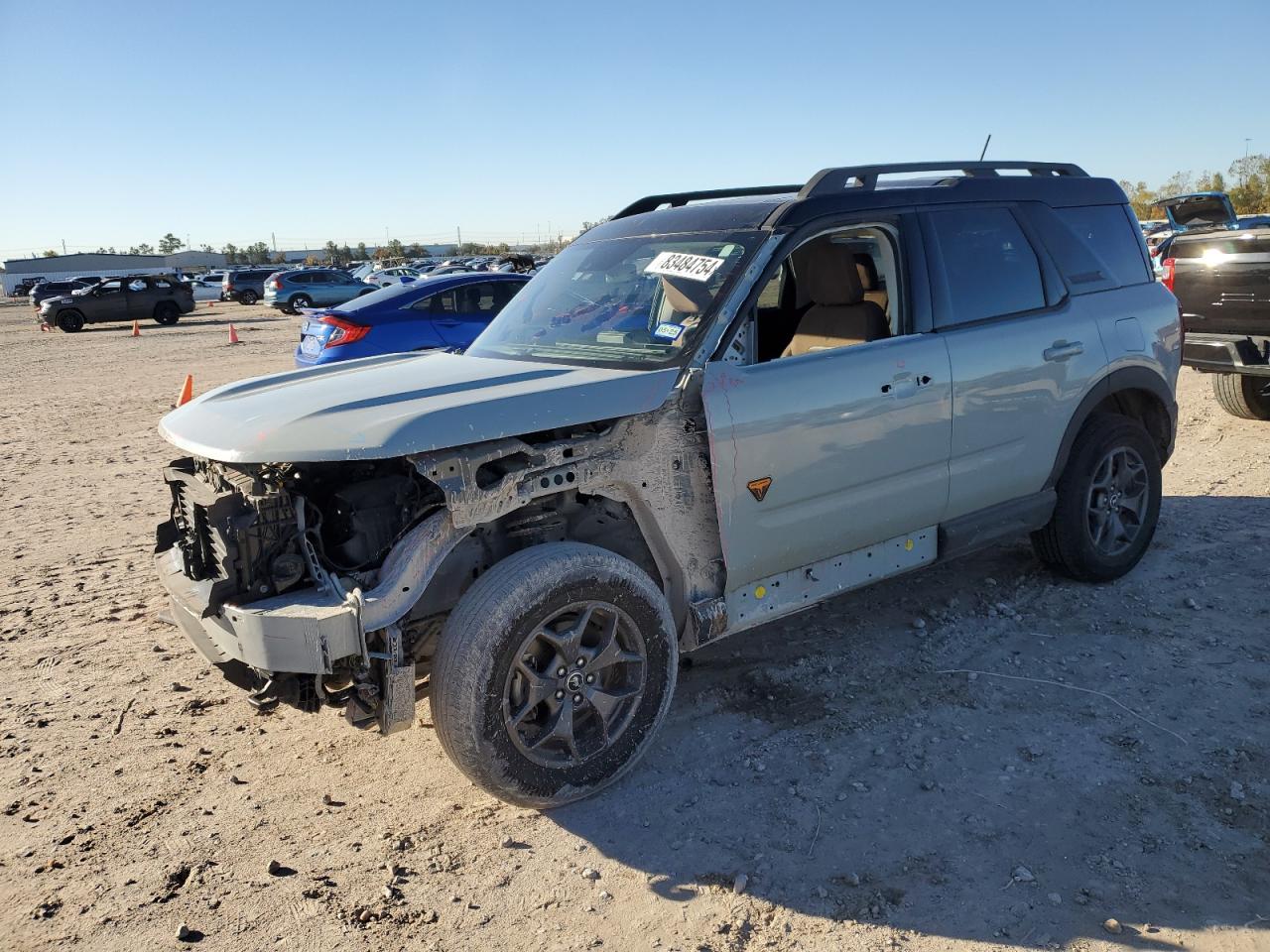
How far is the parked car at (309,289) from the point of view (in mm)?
32312

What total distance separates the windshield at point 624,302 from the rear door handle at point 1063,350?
1.65 metres

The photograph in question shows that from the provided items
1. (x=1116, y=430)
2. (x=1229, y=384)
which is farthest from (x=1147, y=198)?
(x=1116, y=430)

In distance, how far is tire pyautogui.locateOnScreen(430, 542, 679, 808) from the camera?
119 inches

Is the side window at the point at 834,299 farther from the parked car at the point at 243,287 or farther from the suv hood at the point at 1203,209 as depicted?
the parked car at the point at 243,287

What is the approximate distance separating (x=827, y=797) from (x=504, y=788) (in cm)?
111

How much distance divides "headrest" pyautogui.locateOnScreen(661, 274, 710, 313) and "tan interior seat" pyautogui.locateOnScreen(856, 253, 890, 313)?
39.2 inches

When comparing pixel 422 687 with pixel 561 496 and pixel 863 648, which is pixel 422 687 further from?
pixel 863 648

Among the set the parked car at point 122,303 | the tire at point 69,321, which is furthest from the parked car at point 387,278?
the tire at point 69,321

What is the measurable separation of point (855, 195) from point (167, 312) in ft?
102

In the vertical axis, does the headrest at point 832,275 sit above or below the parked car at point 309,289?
below

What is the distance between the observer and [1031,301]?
458 cm

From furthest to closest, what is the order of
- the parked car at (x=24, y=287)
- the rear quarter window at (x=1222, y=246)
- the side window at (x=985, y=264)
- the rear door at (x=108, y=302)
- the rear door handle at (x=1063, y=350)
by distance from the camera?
the parked car at (x=24, y=287) < the rear door at (x=108, y=302) < the rear quarter window at (x=1222, y=246) < the rear door handle at (x=1063, y=350) < the side window at (x=985, y=264)

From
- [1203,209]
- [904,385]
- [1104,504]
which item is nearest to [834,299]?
[904,385]

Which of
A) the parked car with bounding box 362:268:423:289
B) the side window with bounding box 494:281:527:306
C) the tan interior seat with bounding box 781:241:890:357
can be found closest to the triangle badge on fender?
the tan interior seat with bounding box 781:241:890:357
